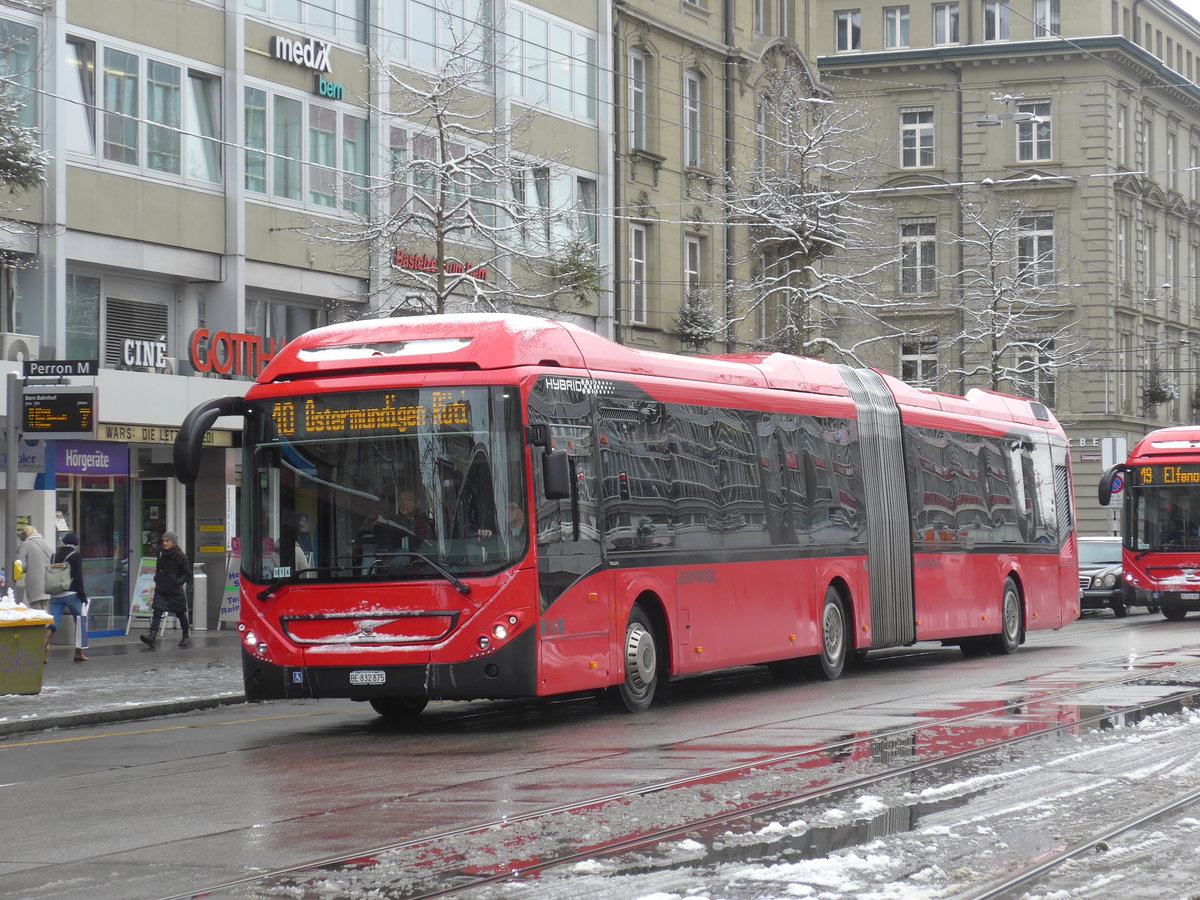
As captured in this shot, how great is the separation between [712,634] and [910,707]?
201 centimetres

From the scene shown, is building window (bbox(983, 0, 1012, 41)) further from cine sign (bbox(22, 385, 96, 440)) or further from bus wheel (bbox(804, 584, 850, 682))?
cine sign (bbox(22, 385, 96, 440))

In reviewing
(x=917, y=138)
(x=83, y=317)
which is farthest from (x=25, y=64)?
(x=917, y=138)

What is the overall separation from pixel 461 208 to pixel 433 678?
14125mm

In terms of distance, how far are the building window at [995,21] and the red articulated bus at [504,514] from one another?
170 ft

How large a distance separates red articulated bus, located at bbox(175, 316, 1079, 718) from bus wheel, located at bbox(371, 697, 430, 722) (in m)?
0.03

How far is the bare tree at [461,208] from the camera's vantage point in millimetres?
27734

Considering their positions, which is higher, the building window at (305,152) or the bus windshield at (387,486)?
the building window at (305,152)

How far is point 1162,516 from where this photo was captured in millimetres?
34188

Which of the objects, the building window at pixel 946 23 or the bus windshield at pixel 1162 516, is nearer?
the bus windshield at pixel 1162 516

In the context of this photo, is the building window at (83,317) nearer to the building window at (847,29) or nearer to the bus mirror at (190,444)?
the bus mirror at (190,444)

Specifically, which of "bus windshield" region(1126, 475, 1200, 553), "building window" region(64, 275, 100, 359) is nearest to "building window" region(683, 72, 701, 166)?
"bus windshield" region(1126, 475, 1200, 553)

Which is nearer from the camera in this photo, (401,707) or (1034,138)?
(401,707)

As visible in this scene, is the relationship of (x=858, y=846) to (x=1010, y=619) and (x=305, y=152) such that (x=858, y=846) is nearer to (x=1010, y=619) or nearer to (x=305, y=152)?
(x=1010, y=619)

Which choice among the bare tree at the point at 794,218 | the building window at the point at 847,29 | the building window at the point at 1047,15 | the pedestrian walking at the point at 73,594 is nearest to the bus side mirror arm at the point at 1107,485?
the bare tree at the point at 794,218
